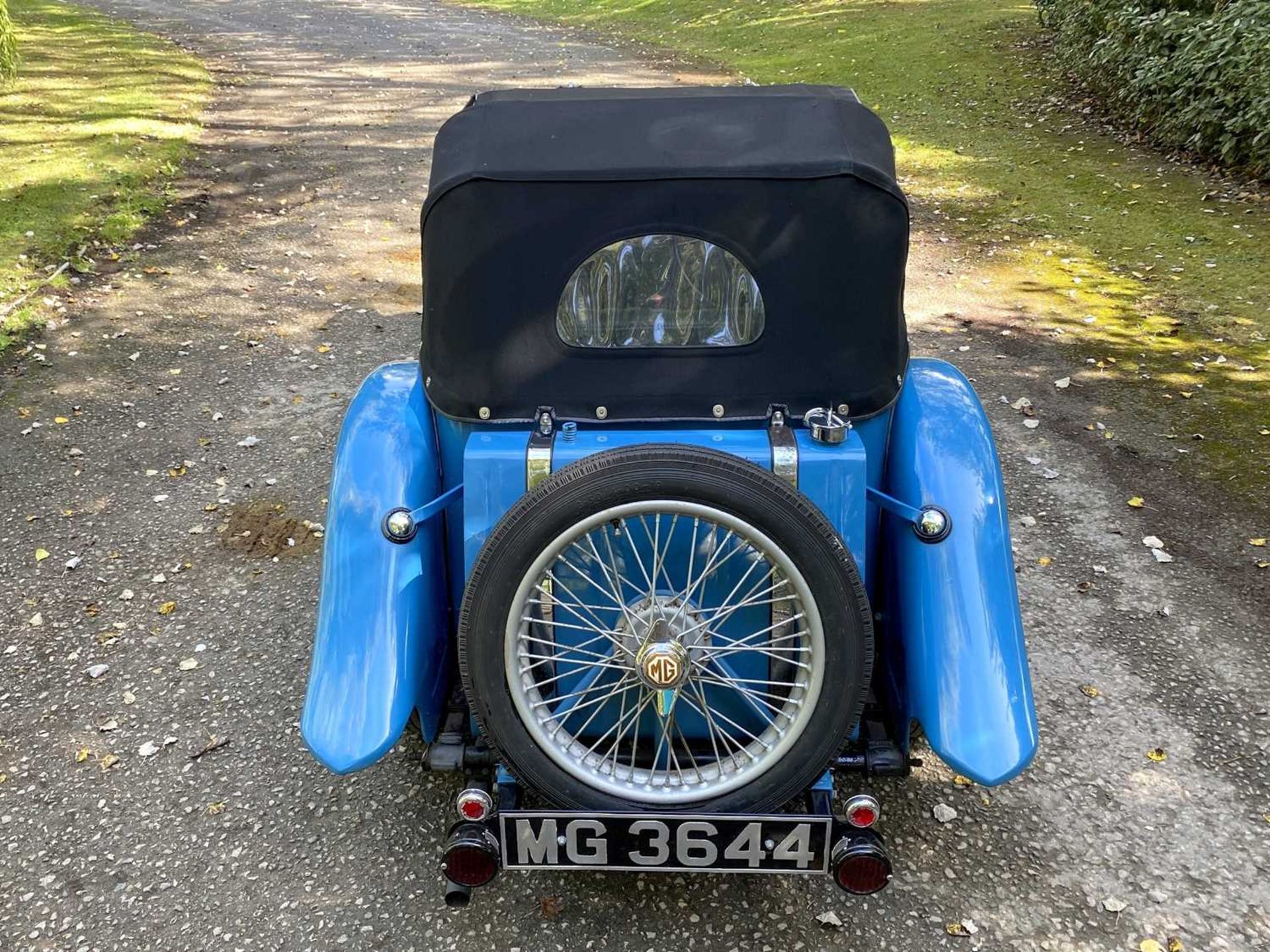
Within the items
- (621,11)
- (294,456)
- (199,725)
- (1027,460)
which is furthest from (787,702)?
(621,11)

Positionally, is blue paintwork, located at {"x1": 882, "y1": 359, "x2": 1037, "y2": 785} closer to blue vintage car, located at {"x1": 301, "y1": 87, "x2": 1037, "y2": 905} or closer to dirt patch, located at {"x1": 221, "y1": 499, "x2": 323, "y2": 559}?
blue vintage car, located at {"x1": 301, "y1": 87, "x2": 1037, "y2": 905}

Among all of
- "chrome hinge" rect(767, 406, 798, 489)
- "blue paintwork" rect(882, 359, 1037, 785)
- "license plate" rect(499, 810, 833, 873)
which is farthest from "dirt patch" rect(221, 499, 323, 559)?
"blue paintwork" rect(882, 359, 1037, 785)

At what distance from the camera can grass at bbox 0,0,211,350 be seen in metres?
7.98

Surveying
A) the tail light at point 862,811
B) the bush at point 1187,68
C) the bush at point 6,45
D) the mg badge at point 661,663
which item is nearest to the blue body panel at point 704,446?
the mg badge at point 661,663

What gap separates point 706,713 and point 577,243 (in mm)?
1391

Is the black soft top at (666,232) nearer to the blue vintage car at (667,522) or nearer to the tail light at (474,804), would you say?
the blue vintage car at (667,522)

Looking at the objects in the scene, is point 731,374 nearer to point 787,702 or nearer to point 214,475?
point 787,702

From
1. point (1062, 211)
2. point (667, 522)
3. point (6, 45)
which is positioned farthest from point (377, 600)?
point (6, 45)

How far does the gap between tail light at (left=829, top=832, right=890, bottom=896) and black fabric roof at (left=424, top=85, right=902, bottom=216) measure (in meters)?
1.82

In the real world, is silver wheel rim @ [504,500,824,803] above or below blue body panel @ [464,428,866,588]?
below

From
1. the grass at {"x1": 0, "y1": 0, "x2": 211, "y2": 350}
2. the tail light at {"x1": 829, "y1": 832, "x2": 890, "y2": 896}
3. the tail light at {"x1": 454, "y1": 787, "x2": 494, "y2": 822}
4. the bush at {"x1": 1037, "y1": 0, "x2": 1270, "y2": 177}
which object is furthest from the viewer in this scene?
the bush at {"x1": 1037, "y1": 0, "x2": 1270, "y2": 177}

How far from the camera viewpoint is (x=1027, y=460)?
5.52m

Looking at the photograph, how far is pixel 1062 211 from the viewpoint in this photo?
937 cm

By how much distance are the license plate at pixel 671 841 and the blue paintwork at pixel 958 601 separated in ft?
1.58
